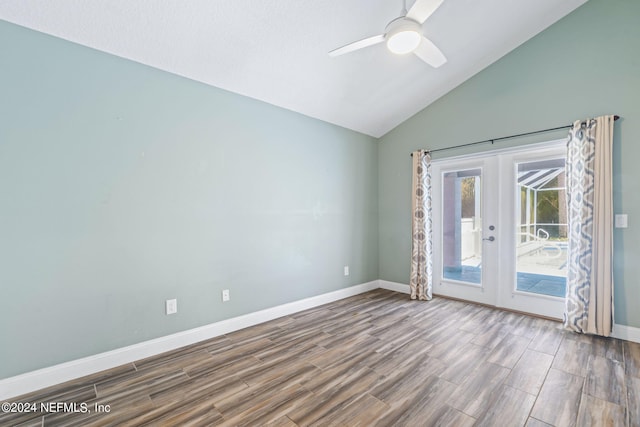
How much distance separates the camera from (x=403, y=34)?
81.7 inches

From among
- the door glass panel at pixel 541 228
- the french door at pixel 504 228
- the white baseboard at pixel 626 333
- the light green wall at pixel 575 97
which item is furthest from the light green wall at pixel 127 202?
the white baseboard at pixel 626 333

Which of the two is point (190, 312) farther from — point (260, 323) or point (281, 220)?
point (281, 220)

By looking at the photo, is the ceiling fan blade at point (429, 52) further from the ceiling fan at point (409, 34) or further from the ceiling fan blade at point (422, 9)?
the ceiling fan blade at point (422, 9)

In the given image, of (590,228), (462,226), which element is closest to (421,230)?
(462,226)

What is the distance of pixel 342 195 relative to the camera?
14.4 ft

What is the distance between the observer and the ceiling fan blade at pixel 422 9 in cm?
184

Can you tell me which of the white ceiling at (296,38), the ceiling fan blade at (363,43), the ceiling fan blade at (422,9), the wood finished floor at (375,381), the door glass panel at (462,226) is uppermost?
the white ceiling at (296,38)

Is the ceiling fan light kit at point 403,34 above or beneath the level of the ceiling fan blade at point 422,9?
beneath

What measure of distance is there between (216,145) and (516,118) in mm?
3667

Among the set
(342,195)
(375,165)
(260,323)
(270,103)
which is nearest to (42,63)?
(270,103)

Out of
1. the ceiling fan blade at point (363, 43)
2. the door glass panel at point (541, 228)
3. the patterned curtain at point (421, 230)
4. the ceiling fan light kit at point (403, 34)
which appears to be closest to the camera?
the ceiling fan light kit at point (403, 34)

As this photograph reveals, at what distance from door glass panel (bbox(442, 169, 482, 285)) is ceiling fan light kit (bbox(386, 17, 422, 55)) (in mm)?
2455

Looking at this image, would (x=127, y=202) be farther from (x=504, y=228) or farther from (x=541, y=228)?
(x=541, y=228)

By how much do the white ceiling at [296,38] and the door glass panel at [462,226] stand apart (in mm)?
1349
